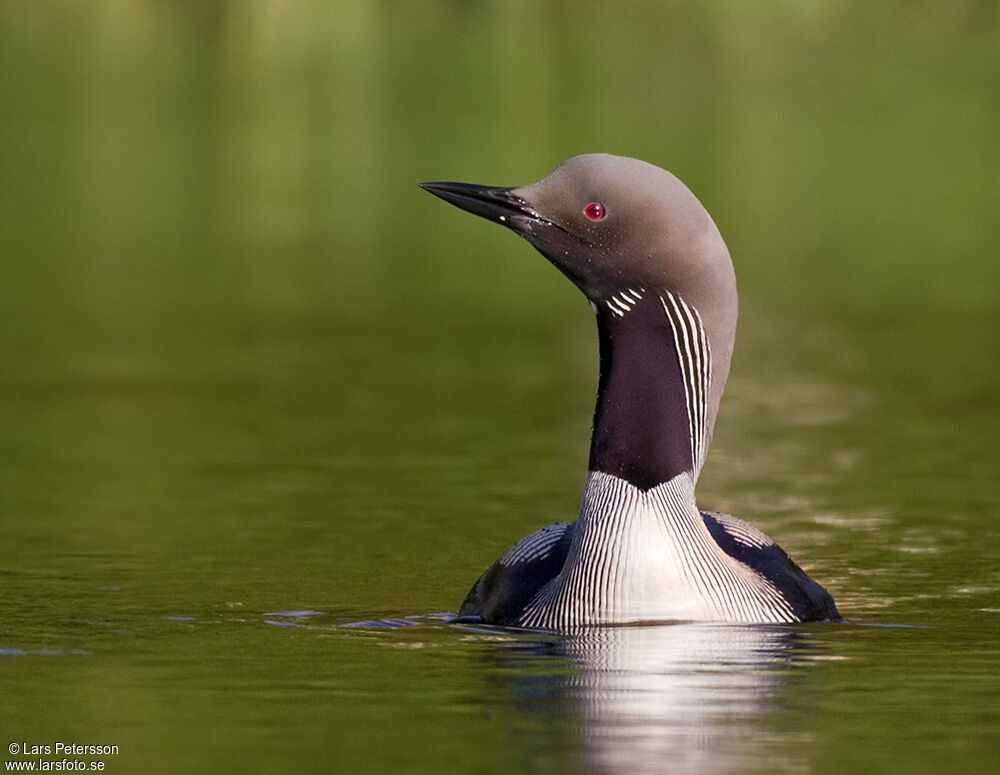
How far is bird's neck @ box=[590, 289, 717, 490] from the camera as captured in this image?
33.9 ft

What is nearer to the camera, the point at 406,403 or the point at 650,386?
the point at 650,386

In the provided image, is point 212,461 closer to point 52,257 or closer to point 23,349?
point 23,349

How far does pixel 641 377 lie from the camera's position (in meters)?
10.4

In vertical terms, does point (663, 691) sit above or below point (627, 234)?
below

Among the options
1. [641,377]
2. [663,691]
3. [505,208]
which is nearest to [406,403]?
[505,208]

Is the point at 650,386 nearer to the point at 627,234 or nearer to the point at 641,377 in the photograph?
the point at 641,377

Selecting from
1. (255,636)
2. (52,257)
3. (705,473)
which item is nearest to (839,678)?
(255,636)

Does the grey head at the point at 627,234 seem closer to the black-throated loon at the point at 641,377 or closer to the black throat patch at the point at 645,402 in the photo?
the black-throated loon at the point at 641,377

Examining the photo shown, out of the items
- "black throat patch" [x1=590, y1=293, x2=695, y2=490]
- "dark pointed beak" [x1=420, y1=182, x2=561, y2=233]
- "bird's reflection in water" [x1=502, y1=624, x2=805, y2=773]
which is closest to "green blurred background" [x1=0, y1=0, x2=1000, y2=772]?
"bird's reflection in water" [x1=502, y1=624, x2=805, y2=773]

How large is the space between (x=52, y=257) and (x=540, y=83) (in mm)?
21579

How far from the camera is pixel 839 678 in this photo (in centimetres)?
999

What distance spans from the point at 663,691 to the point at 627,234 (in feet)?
5.67

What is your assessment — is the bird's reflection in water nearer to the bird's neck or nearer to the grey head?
the bird's neck

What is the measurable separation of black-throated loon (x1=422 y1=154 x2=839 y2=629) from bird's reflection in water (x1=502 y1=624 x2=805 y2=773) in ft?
0.29
